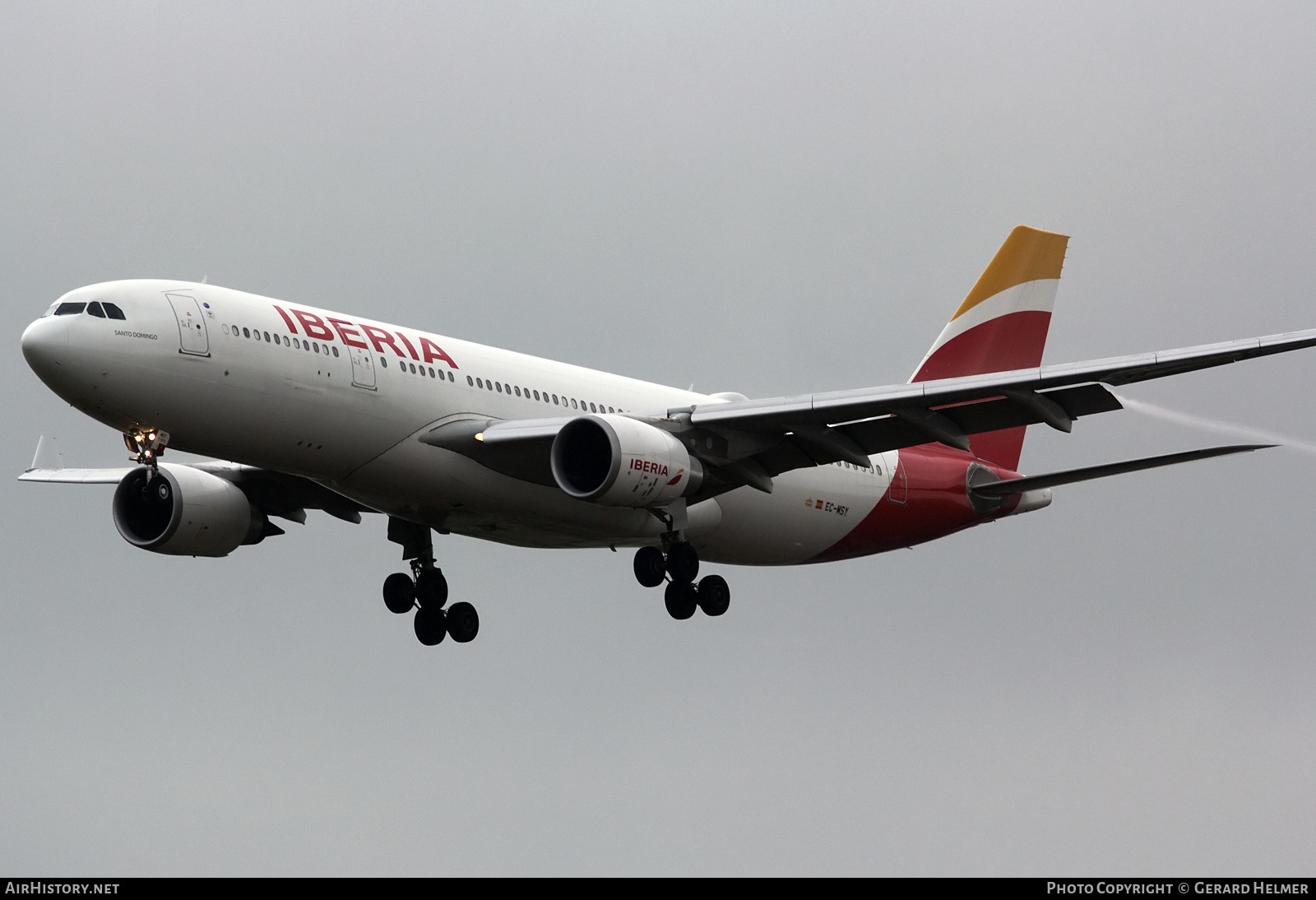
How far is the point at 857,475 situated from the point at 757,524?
2852mm

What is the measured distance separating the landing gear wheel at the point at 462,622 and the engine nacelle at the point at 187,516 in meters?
4.50

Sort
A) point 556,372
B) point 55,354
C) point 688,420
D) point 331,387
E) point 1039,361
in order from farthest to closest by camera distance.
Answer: point 1039,361
point 556,372
point 688,420
point 331,387
point 55,354

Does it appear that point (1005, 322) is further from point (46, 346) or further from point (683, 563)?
point (46, 346)

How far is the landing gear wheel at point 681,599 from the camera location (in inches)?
1335

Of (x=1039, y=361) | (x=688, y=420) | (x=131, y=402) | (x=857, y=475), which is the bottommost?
(x=131, y=402)

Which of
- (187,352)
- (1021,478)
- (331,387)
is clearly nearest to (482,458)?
(331,387)

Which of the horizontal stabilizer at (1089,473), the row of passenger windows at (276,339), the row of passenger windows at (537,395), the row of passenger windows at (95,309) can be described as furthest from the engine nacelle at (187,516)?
the horizontal stabilizer at (1089,473)

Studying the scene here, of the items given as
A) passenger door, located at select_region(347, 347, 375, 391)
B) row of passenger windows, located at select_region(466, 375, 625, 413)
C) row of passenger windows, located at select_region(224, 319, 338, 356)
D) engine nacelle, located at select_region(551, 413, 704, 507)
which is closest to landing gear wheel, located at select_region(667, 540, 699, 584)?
row of passenger windows, located at select_region(466, 375, 625, 413)

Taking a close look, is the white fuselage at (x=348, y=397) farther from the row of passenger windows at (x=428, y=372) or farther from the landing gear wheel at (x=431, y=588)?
the landing gear wheel at (x=431, y=588)

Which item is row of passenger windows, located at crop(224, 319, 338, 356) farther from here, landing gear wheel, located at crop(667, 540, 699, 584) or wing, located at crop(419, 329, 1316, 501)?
landing gear wheel, located at crop(667, 540, 699, 584)

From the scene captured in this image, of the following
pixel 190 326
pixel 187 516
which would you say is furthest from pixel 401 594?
pixel 190 326

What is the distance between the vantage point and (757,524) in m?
35.8

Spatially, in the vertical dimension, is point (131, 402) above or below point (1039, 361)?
below

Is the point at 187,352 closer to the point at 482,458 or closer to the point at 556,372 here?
the point at 482,458
